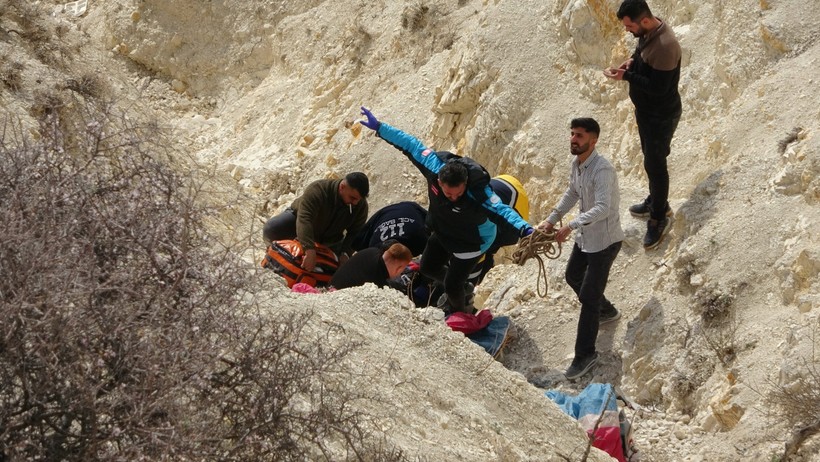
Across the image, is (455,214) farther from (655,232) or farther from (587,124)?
(655,232)

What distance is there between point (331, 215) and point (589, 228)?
8.17ft

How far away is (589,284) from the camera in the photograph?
6.71 metres

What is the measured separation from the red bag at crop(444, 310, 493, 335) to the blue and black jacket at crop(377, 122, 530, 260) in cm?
52

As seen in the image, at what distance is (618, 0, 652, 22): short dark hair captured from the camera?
269 inches

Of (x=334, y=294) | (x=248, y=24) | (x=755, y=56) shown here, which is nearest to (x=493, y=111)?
(x=755, y=56)

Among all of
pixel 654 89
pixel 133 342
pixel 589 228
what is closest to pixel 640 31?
pixel 654 89

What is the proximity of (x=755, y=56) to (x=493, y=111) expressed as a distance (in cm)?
301

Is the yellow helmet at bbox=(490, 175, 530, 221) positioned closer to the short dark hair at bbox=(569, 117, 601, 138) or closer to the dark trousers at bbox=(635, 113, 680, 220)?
the dark trousers at bbox=(635, 113, 680, 220)

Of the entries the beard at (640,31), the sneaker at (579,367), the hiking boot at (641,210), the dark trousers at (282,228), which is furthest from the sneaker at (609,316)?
the dark trousers at (282,228)

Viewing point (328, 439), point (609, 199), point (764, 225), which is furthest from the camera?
point (764, 225)

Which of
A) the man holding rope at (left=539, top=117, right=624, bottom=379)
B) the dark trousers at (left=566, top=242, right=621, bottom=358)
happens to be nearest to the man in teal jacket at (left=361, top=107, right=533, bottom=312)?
the man holding rope at (left=539, top=117, right=624, bottom=379)

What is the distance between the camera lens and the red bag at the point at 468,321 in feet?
23.3

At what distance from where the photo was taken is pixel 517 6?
1084 cm

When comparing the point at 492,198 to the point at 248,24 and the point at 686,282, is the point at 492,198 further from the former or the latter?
Answer: the point at 248,24
